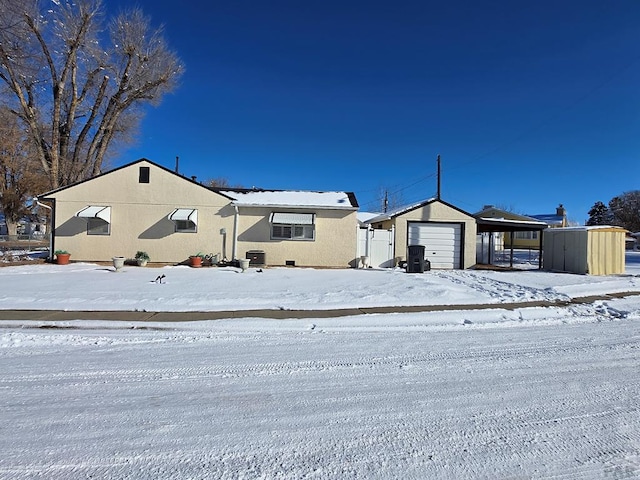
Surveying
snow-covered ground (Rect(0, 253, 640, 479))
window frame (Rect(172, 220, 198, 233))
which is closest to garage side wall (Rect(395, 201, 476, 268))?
window frame (Rect(172, 220, 198, 233))

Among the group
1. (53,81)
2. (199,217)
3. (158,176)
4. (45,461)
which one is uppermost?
(53,81)

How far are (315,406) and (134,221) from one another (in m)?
14.6

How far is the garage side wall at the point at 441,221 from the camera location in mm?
16156

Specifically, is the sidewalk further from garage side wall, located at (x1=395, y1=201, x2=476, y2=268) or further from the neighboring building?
the neighboring building

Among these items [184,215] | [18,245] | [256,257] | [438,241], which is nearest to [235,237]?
[256,257]

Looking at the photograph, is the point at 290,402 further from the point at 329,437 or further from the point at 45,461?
the point at 45,461

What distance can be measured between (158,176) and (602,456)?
16.3m

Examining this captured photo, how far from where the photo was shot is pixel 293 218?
15.0 m

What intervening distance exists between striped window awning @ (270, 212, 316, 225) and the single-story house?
4 centimetres

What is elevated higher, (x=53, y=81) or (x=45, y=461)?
(x=53, y=81)

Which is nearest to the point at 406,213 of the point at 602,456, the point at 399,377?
the point at 399,377

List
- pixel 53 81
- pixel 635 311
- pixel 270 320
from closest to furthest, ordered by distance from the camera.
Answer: pixel 270 320 < pixel 635 311 < pixel 53 81

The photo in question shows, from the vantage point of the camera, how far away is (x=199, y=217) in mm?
15250

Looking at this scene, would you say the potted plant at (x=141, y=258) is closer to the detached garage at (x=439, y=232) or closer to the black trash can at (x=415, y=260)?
the black trash can at (x=415, y=260)
